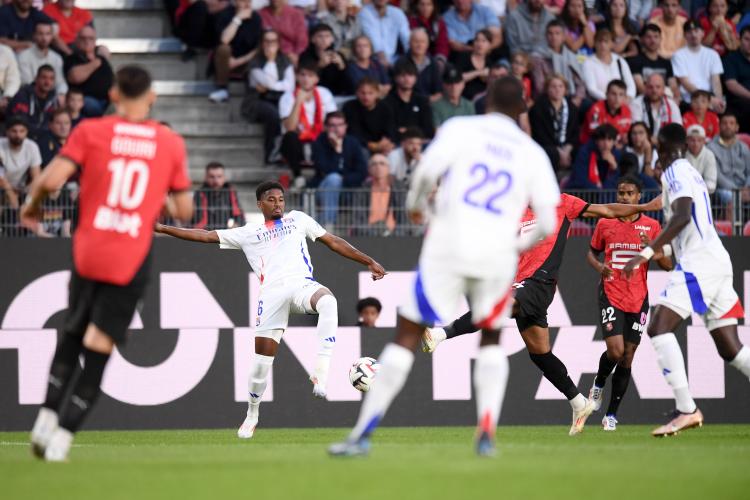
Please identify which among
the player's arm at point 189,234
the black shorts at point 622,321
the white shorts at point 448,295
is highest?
the white shorts at point 448,295

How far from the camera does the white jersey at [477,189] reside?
800 centimetres

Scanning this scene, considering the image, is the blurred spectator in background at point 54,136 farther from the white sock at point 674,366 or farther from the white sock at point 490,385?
the white sock at point 490,385

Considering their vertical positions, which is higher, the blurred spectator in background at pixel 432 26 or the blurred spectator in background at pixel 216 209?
the blurred spectator in background at pixel 432 26

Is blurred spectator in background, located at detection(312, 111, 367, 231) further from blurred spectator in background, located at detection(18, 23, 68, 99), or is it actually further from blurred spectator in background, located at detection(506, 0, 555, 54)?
blurred spectator in background, located at detection(506, 0, 555, 54)

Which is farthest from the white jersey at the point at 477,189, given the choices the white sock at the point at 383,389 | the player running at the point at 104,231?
the player running at the point at 104,231

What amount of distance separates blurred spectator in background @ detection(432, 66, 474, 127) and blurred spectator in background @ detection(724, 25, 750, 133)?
4.50m

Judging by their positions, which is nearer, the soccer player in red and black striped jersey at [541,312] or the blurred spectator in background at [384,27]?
the soccer player in red and black striped jersey at [541,312]

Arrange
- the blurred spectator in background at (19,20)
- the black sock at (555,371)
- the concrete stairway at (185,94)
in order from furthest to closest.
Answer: the concrete stairway at (185,94)
the blurred spectator in background at (19,20)
the black sock at (555,371)

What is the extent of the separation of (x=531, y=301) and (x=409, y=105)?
21.6 feet

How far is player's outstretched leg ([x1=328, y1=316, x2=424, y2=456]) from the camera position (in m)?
7.93

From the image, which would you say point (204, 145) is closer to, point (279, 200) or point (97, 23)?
point (97, 23)

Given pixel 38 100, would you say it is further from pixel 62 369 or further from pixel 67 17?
pixel 62 369

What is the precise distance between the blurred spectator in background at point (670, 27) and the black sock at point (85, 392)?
49.2ft

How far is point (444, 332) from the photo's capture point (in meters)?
13.6
